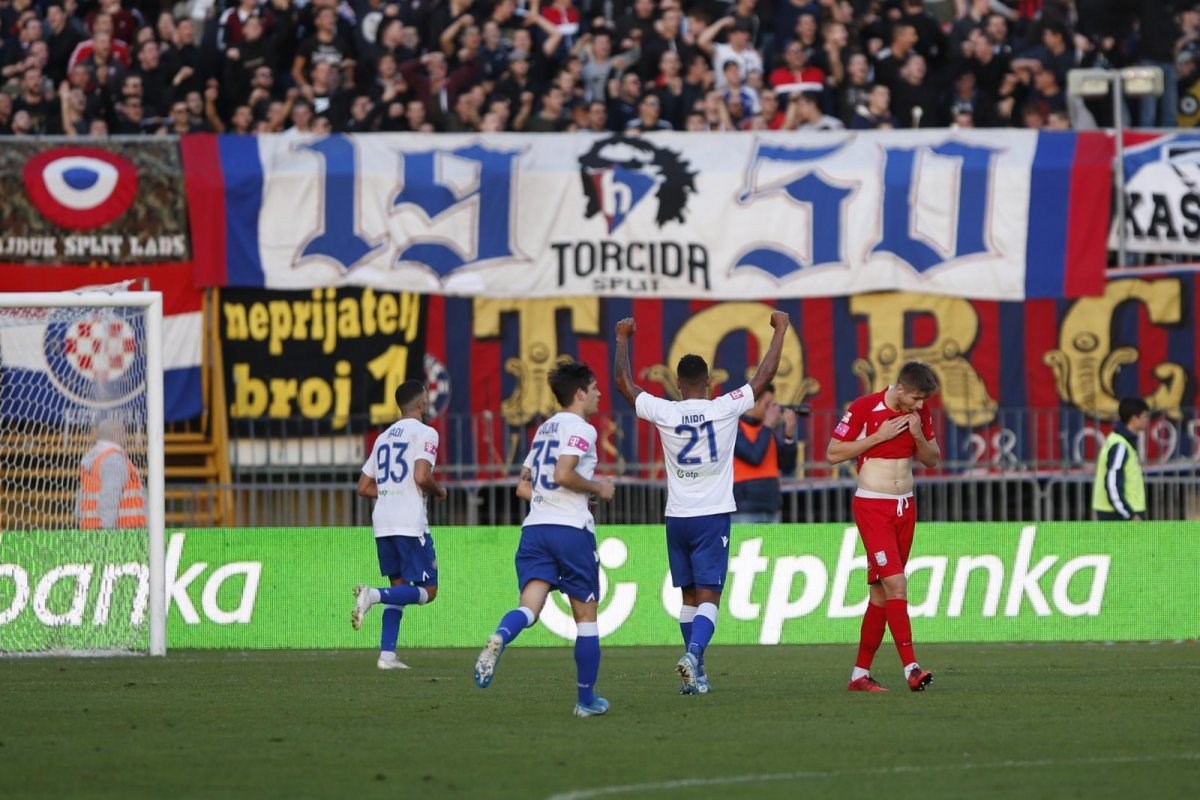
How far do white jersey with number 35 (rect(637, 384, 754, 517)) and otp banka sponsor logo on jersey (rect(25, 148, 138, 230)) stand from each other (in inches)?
457

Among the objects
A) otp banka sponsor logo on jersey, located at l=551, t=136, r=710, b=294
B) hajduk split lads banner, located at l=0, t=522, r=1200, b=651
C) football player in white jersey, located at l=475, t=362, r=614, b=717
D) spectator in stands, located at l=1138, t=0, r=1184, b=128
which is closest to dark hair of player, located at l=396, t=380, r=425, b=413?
hajduk split lads banner, located at l=0, t=522, r=1200, b=651

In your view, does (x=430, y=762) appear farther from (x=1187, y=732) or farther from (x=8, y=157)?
(x=8, y=157)

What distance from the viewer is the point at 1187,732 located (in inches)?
411

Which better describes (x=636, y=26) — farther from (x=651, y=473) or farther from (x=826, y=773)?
(x=826, y=773)

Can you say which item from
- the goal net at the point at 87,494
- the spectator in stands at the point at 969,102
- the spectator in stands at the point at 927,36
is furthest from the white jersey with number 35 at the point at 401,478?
the spectator in stands at the point at 927,36

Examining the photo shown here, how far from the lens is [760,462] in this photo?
62.6 ft

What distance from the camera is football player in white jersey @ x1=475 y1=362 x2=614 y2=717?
11.3 meters

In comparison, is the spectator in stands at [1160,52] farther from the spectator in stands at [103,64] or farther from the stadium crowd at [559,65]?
the spectator in stands at [103,64]

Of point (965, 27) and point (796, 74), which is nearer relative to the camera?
point (796, 74)

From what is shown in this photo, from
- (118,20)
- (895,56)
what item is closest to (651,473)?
(895,56)

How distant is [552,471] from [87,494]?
24.2ft

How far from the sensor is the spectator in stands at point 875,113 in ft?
77.2

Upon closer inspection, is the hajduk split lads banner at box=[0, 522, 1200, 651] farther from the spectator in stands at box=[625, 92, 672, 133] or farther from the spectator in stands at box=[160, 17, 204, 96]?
the spectator in stands at box=[160, 17, 204, 96]

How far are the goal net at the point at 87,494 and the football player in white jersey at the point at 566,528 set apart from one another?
19.6 ft
